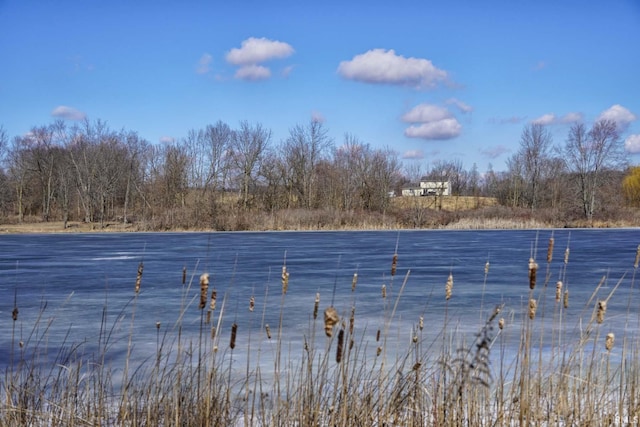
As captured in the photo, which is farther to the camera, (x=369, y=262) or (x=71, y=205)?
(x=71, y=205)

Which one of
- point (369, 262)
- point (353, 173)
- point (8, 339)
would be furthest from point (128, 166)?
point (8, 339)

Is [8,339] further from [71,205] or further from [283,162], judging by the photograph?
[71,205]

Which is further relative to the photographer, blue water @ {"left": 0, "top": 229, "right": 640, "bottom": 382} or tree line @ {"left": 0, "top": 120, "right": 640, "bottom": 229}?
tree line @ {"left": 0, "top": 120, "right": 640, "bottom": 229}

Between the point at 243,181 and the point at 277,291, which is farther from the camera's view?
the point at 243,181

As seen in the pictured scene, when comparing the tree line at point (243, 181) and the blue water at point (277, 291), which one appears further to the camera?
the tree line at point (243, 181)

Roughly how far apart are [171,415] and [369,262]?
14839mm

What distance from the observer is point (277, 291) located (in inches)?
487

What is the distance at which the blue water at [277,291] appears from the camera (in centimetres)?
791

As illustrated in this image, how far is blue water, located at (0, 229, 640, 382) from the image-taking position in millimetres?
7910

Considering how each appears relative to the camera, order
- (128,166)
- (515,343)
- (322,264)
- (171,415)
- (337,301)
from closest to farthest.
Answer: (171,415)
(515,343)
(337,301)
(322,264)
(128,166)

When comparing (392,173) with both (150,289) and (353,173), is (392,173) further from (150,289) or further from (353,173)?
(150,289)

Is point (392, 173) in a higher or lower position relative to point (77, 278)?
higher

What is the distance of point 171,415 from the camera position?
13.0ft

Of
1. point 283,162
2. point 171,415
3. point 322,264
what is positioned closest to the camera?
point 171,415
